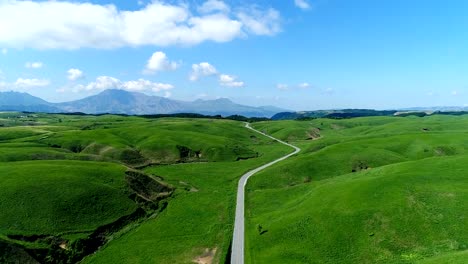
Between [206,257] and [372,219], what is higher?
[372,219]

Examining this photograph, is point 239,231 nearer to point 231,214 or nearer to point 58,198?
point 231,214

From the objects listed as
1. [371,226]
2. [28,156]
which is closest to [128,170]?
[28,156]

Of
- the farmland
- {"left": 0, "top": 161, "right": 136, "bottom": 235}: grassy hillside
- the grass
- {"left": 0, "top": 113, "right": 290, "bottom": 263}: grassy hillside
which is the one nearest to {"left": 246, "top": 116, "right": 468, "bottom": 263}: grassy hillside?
the farmland

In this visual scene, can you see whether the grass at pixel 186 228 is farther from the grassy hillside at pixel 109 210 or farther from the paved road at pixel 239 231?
the paved road at pixel 239 231

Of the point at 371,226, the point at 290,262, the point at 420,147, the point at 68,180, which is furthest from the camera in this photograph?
the point at 420,147

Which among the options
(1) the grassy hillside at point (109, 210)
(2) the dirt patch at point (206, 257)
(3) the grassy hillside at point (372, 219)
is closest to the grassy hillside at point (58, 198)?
(1) the grassy hillside at point (109, 210)

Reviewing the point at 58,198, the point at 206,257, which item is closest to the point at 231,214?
the point at 206,257

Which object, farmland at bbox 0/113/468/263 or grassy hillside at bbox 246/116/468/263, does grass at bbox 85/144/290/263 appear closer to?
farmland at bbox 0/113/468/263

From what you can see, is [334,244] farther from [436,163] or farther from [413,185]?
[436,163]
